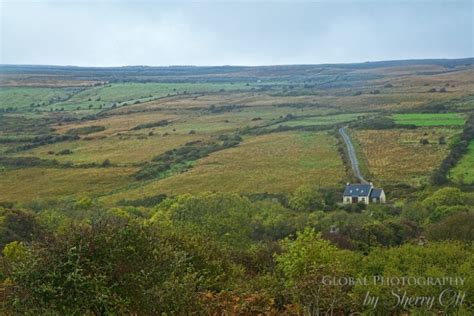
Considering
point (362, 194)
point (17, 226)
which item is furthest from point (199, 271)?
point (362, 194)

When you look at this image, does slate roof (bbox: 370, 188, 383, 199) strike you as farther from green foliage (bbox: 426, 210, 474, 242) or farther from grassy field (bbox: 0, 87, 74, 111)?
grassy field (bbox: 0, 87, 74, 111)

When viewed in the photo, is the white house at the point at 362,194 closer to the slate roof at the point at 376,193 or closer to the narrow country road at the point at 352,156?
the slate roof at the point at 376,193

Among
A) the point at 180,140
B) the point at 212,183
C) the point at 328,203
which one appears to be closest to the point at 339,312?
the point at 328,203

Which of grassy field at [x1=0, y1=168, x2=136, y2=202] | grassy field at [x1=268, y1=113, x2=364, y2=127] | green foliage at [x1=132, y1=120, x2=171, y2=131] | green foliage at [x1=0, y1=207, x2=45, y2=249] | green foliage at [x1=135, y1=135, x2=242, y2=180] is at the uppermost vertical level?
green foliage at [x1=0, y1=207, x2=45, y2=249]

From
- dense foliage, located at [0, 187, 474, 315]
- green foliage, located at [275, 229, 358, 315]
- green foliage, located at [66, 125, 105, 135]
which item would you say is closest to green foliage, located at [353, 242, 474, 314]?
dense foliage, located at [0, 187, 474, 315]

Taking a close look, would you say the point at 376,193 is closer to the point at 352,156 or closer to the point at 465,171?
the point at 465,171

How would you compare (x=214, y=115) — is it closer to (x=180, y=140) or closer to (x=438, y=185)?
(x=180, y=140)

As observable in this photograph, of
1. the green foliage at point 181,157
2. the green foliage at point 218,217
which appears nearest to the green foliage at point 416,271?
the green foliage at point 218,217

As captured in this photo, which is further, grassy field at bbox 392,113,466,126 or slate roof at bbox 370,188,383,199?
grassy field at bbox 392,113,466,126
